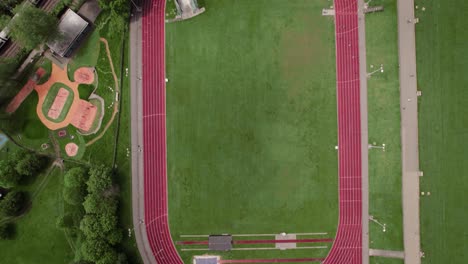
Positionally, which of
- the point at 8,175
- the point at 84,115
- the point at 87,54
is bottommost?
the point at 8,175

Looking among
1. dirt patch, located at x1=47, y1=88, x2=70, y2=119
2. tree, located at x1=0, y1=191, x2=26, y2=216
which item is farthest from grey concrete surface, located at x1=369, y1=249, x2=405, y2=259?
tree, located at x1=0, y1=191, x2=26, y2=216

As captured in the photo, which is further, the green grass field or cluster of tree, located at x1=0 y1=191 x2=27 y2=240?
the green grass field

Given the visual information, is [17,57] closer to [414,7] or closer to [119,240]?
[119,240]

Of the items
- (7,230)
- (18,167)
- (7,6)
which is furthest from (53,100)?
(7,230)

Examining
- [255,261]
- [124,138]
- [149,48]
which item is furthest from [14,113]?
[255,261]

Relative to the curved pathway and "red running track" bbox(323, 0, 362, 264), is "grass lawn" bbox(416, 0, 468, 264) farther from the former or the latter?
the curved pathway

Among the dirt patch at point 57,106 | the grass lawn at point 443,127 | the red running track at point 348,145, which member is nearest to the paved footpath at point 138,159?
the dirt patch at point 57,106

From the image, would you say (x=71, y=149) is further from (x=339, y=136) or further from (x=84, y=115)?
(x=339, y=136)
